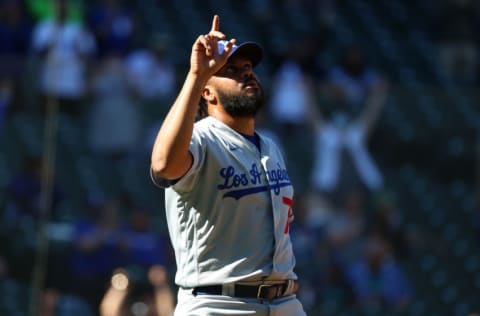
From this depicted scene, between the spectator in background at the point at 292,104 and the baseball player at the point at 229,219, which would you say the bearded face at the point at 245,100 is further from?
the spectator in background at the point at 292,104

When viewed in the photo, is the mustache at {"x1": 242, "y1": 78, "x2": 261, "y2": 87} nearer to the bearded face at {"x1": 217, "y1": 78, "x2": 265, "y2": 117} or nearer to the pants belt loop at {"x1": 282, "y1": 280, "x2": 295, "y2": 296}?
the bearded face at {"x1": 217, "y1": 78, "x2": 265, "y2": 117}

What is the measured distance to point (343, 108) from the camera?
28.9 feet

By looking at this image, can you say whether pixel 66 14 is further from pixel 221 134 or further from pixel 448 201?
pixel 221 134

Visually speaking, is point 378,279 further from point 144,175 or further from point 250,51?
point 250,51

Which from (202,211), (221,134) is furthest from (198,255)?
(221,134)

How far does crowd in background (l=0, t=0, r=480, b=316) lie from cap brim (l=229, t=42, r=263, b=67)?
3391 mm

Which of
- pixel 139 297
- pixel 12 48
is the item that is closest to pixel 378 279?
pixel 139 297

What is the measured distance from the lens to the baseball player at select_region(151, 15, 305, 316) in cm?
421

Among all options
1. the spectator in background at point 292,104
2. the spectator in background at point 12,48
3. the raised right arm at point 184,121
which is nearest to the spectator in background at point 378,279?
the spectator in background at point 292,104

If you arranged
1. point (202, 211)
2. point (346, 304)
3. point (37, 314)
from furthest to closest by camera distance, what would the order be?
point (346, 304) < point (37, 314) < point (202, 211)

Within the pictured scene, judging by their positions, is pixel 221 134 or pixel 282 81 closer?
pixel 221 134

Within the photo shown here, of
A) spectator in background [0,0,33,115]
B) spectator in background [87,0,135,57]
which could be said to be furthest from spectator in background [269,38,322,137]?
spectator in background [0,0,33,115]

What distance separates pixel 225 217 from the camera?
13.9 ft

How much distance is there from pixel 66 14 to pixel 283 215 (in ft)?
16.6
